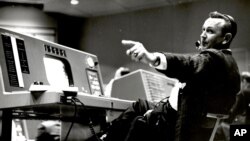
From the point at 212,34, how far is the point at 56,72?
2.31 feet

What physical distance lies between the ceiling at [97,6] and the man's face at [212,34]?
109 inches

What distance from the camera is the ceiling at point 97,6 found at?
4547 millimetres

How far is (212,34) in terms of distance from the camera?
5.35 ft

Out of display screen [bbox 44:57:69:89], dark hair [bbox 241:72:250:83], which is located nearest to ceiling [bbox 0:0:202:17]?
dark hair [bbox 241:72:250:83]

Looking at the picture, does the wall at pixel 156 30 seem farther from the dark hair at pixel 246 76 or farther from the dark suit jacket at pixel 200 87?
the dark suit jacket at pixel 200 87

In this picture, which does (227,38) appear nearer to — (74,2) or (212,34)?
(212,34)

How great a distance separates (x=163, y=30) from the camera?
191 inches

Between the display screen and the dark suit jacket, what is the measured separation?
1.94ft

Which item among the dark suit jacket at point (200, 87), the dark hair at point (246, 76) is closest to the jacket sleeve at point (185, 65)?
the dark suit jacket at point (200, 87)

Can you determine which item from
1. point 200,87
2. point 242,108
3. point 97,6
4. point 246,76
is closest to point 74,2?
point 97,6

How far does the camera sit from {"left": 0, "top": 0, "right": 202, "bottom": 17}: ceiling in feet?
14.9

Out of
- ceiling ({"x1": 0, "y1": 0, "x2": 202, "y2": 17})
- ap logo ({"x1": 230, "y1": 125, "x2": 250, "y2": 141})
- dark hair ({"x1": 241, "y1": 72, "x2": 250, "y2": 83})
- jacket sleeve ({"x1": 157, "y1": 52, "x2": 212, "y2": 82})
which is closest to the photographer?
jacket sleeve ({"x1": 157, "y1": 52, "x2": 212, "y2": 82})

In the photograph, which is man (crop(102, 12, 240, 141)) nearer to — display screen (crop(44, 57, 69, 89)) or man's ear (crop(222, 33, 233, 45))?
man's ear (crop(222, 33, 233, 45))

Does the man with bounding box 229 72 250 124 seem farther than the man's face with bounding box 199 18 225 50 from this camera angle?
Yes
